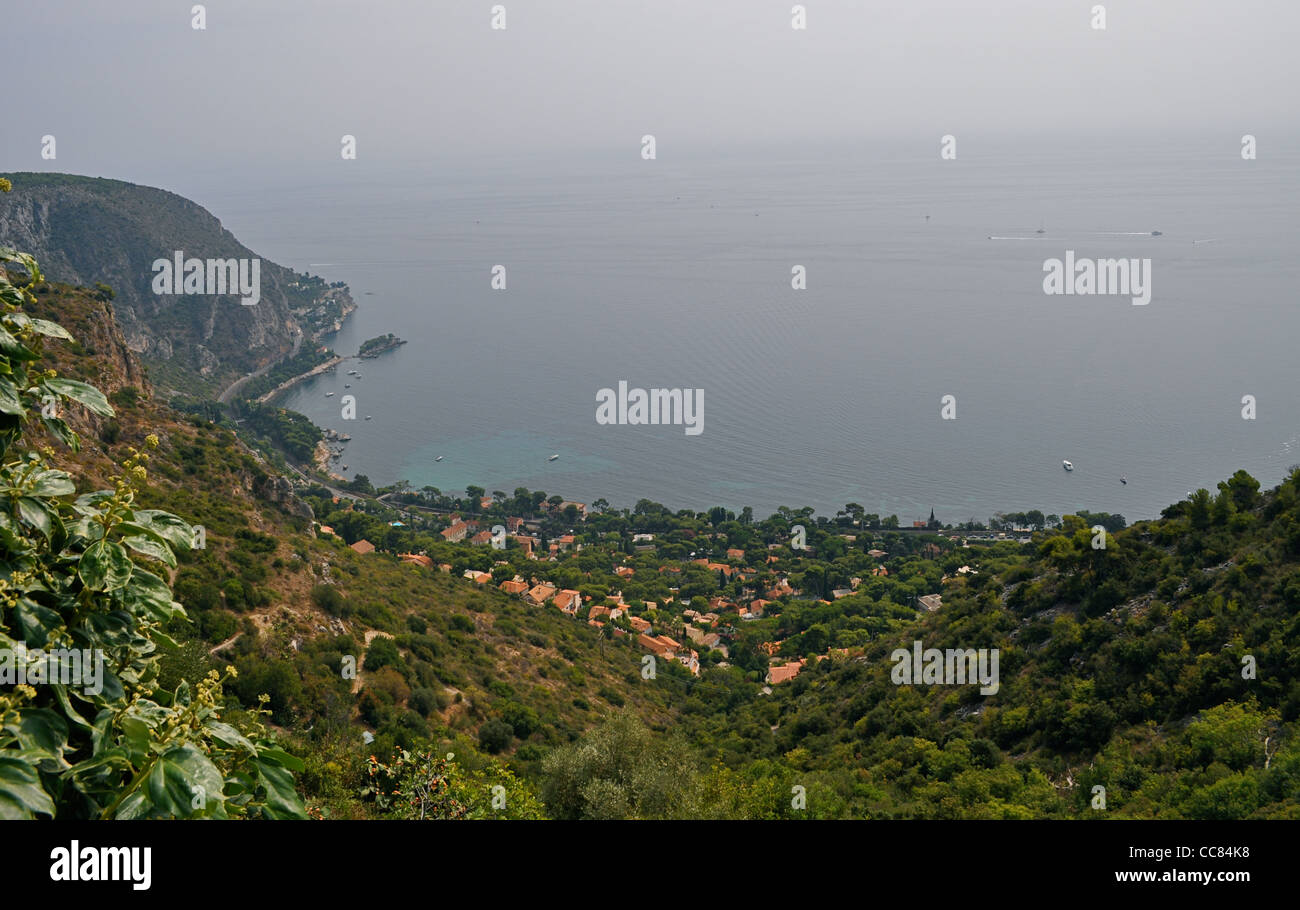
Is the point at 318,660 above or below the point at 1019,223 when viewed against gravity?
below

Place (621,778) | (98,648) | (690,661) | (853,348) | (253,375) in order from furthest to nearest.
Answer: (853,348) → (253,375) → (690,661) → (621,778) → (98,648)

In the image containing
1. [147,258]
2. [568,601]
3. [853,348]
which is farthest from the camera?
[853,348]

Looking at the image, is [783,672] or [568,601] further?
[568,601]

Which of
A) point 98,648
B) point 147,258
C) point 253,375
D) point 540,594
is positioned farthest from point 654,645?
point 147,258

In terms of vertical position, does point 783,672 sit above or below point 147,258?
below

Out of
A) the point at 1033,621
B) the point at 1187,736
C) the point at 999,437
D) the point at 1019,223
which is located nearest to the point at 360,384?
the point at 999,437

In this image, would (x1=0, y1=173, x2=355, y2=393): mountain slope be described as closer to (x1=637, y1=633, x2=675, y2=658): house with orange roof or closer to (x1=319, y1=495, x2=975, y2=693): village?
(x1=319, y1=495, x2=975, y2=693): village

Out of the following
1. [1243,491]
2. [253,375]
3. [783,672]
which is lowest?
[783,672]

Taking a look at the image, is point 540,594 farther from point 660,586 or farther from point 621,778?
point 621,778

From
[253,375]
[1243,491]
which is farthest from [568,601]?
[253,375]
